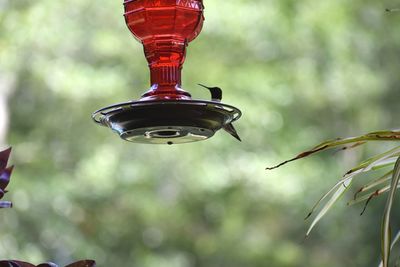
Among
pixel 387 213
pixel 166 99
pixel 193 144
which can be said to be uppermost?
pixel 193 144

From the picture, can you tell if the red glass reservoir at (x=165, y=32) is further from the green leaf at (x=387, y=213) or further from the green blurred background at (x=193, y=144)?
the green blurred background at (x=193, y=144)

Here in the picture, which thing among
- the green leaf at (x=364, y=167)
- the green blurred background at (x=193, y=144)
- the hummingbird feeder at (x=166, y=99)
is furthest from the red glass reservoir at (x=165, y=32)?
the green blurred background at (x=193, y=144)

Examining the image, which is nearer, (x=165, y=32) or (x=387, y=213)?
(x=387, y=213)

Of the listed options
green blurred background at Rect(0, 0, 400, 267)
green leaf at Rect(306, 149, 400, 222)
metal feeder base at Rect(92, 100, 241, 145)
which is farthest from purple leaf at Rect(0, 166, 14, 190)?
green blurred background at Rect(0, 0, 400, 267)

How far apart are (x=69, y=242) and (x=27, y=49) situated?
1.68 meters

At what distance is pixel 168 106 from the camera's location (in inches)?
62.3

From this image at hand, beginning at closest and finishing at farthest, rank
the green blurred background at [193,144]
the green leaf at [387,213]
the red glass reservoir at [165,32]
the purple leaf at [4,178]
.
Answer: the purple leaf at [4,178] → the green leaf at [387,213] → the red glass reservoir at [165,32] → the green blurred background at [193,144]

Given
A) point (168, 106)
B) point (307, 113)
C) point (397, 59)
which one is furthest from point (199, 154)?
point (168, 106)

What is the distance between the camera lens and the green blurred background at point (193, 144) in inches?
292

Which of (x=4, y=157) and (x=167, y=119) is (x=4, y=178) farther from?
(x=167, y=119)

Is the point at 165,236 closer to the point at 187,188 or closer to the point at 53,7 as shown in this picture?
the point at 187,188

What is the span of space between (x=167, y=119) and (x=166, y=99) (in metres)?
0.04

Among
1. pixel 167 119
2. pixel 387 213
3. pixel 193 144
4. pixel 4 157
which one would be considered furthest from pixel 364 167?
pixel 193 144

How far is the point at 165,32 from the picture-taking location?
1732 mm
